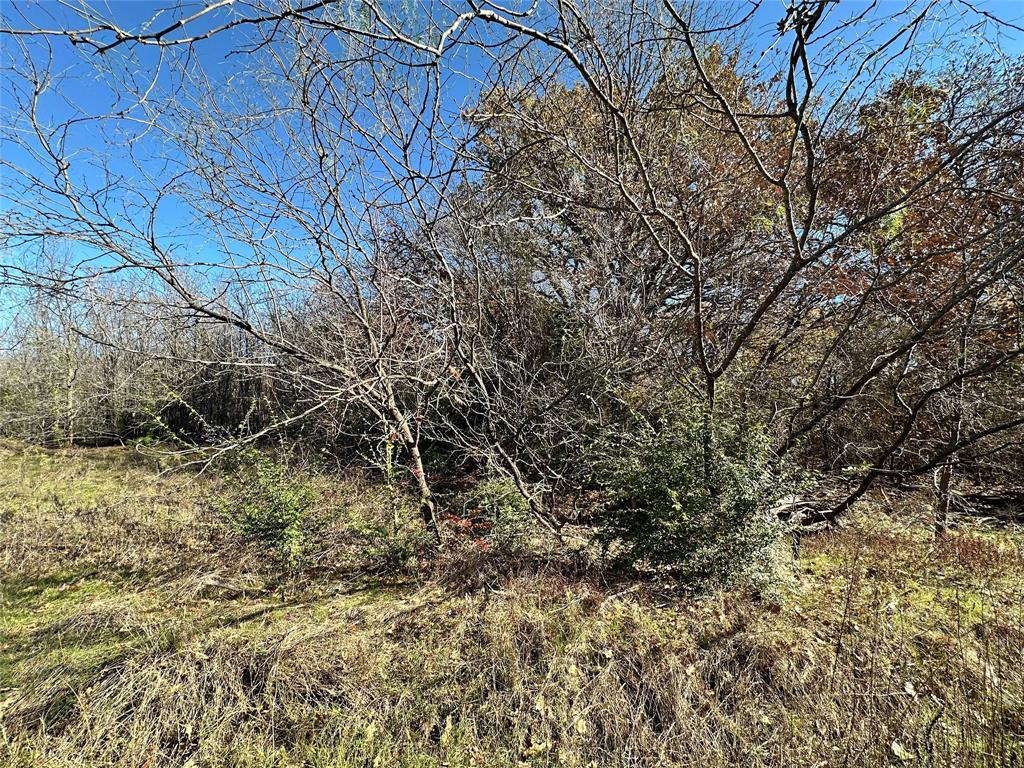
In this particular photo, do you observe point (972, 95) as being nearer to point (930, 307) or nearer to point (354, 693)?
point (930, 307)

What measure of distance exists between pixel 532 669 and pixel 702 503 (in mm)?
1593

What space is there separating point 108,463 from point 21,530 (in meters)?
6.00

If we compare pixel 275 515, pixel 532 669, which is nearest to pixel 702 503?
pixel 532 669

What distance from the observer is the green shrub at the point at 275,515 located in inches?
170

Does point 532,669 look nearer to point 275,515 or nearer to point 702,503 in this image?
point 702,503

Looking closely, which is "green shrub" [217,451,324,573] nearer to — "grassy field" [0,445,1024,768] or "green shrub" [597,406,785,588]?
"grassy field" [0,445,1024,768]

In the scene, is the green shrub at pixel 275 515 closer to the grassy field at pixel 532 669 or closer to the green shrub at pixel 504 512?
the grassy field at pixel 532 669

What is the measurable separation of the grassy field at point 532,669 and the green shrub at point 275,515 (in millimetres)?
367

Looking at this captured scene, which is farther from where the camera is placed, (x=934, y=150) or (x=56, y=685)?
(x=934, y=150)

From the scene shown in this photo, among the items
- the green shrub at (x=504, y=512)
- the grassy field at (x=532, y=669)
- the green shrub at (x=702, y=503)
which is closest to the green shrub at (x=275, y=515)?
the grassy field at (x=532, y=669)

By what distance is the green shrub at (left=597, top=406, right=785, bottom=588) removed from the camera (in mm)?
3158

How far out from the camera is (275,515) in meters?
4.32

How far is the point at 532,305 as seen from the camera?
21.4ft

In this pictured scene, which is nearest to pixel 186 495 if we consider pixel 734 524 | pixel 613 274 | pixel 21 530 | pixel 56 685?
pixel 21 530
